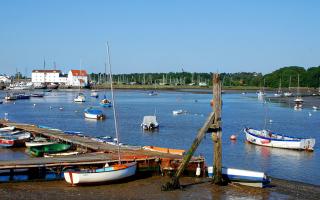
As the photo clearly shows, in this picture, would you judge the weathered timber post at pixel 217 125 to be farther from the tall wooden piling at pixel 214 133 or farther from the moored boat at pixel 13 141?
the moored boat at pixel 13 141

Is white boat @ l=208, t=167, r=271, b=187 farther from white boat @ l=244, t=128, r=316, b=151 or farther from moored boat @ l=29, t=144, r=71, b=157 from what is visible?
white boat @ l=244, t=128, r=316, b=151

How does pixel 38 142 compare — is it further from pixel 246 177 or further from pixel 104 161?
pixel 246 177

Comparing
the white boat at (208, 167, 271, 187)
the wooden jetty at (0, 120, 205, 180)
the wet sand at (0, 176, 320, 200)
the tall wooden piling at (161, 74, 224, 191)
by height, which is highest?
the tall wooden piling at (161, 74, 224, 191)

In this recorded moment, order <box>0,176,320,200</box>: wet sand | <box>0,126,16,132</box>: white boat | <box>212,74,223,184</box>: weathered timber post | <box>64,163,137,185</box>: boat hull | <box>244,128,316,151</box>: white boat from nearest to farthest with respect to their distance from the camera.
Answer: <box>0,176,320,200</box>: wet sand → <box>64,163,137,185</box>: boat hull → <box>212,74,223,184</box>: weathered timber post → <box>244,128,316,151</box>: white boat → <box>0,126,16,132</box>: white boat

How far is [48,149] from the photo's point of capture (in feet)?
136

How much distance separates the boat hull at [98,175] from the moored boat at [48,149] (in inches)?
410

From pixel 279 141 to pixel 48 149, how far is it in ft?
81.3

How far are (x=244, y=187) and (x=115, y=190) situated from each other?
8069 millimetres

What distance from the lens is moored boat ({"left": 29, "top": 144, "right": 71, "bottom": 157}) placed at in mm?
40812

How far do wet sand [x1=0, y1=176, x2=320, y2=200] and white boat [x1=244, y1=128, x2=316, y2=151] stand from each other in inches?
739

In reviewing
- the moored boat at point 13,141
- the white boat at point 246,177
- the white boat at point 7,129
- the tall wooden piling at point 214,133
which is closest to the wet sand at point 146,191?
the white boat at point 246,177

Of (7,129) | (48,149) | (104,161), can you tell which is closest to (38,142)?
(48,149)

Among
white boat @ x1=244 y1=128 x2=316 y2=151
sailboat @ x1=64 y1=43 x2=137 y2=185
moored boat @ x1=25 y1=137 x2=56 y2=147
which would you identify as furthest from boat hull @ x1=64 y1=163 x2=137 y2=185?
white boat @ x1=244 y1=128 x2=316 y2=151

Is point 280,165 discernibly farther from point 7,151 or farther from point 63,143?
point 7,151
